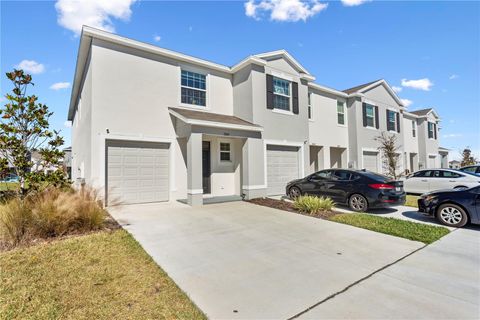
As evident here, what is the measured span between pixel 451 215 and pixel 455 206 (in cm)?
30

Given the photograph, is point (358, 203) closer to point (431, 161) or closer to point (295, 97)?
point (295, 97)

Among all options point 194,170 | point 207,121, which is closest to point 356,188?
point 194,170

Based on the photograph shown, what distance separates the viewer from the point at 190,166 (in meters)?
9.77

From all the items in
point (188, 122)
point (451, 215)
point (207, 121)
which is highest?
point (207, 121)

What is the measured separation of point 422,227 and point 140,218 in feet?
27.0

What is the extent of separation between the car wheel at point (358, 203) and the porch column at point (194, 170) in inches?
234

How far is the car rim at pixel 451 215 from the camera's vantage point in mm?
6742

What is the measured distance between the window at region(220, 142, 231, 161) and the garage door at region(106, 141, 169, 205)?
2772mm

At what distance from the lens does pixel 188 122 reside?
948 cm

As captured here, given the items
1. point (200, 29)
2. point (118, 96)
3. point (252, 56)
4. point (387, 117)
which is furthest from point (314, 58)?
point (118, 96)

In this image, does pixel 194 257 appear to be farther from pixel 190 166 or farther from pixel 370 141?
pixel 370 141

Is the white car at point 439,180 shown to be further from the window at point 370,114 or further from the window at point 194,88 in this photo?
the window at point 194,88

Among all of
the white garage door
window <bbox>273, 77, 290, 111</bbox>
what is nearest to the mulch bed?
window <bbox>273, 77, 290, 111</bbox>

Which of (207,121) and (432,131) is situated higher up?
(432,131)
